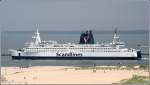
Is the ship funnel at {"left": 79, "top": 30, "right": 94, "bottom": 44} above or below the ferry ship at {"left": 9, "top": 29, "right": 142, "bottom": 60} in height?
above

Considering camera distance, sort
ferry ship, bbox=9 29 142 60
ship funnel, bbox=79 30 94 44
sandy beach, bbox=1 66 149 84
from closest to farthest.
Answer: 1. sandy beach, bbox=1 66 149 84
2. ferry ship, bbox=9 29 142 60
3. ship funnel, bbox=79 30 94 44

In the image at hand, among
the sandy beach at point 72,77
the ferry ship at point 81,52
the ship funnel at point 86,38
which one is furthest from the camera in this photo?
the ship funnel at point 86,38

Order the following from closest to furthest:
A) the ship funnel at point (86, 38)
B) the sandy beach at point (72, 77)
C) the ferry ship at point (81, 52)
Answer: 1. the sandy beach at point (72, 77)
2. the ferry ship at point (81, 52)
3. the ship funnel at point (86, 38)

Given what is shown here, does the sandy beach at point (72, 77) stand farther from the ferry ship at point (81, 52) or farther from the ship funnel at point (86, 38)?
the ship funnel at point (86, 38)

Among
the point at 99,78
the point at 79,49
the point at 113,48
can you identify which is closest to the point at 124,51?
the point at 113,48

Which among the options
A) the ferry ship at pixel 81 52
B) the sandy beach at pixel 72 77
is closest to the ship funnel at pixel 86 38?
the ferry ship at pixel 81 52

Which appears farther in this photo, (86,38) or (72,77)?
(86,38)

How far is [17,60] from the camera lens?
5197 centimetres

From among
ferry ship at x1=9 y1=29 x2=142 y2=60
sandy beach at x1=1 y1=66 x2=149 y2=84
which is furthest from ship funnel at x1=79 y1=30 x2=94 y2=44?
sandy beach at x1=1 y1=66 x2=149 y2=84

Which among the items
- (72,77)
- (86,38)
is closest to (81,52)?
(86,38)

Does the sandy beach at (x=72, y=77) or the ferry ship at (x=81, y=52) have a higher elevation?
the ferry ship at (x=81, y=52)

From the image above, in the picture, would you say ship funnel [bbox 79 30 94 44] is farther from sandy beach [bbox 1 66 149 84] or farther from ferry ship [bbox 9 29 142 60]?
sandy beach [bbox 1 66 149 84]

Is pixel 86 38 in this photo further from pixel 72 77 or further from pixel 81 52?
pixel 72 77

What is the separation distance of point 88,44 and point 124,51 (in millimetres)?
4496
